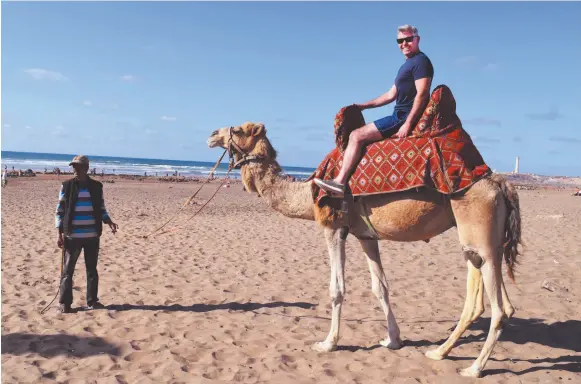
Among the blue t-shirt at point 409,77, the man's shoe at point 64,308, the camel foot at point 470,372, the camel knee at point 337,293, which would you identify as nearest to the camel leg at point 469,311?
the camel foot at point 470,372

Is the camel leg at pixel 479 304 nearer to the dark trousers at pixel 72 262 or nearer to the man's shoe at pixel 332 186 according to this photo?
the man's shoe at pixel 332 186

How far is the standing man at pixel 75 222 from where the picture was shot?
255 inches

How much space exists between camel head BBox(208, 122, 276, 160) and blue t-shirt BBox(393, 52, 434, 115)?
1.56 metres

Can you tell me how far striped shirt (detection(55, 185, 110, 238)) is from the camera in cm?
648

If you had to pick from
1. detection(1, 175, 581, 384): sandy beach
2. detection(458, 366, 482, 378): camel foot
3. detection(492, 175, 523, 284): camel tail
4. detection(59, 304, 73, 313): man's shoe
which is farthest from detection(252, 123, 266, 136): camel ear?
detection(59, 304, 73, 313): man's shoe

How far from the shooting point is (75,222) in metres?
6.48

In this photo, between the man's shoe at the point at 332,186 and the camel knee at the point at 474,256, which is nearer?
the camel knee at the point at 474,256

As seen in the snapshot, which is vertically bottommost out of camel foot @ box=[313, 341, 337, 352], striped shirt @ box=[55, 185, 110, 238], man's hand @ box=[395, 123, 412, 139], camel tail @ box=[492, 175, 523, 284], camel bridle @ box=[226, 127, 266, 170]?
camel foot @ box=[313, 341, 337, 352]

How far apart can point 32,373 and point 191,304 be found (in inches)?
108

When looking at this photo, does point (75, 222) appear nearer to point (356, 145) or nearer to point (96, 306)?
point (96, 306)

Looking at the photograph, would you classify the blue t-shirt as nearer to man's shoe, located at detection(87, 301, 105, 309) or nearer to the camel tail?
the camel tail

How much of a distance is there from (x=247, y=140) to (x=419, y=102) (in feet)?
6.74

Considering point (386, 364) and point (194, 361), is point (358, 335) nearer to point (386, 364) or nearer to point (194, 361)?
point (386, 364)

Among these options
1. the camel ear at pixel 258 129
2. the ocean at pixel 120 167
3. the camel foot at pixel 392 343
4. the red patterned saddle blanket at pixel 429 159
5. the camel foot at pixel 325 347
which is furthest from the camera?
the ocean at pixel 120 167
